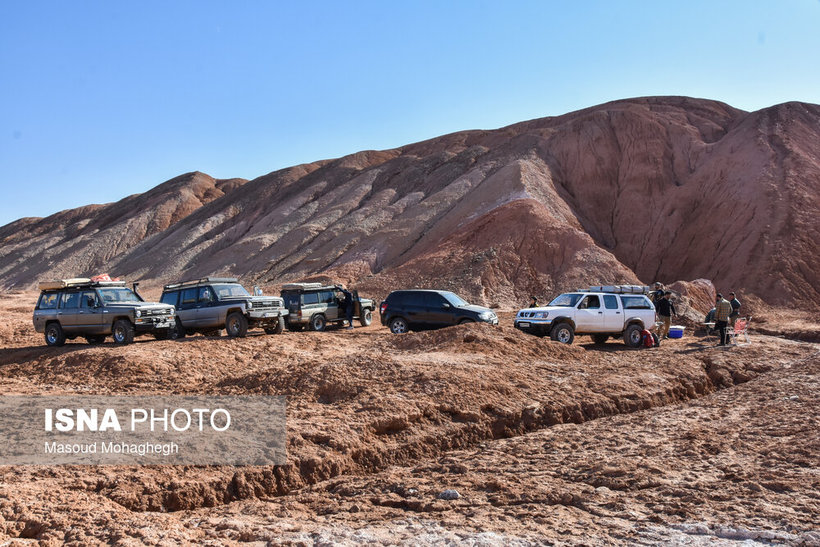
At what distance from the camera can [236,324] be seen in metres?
17.9

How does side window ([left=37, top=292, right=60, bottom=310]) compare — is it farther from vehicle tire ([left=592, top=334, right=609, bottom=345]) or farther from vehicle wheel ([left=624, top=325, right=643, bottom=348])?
vehicle wheel ([left=624, top=325, right=643, bottom=348])

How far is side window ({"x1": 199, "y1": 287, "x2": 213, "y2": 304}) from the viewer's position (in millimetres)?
18406

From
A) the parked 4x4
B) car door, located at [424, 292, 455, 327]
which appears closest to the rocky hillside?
the parked 4x4

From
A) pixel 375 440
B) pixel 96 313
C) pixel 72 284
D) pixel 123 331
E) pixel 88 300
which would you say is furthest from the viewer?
pixel 72 284

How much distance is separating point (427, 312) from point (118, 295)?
9.07 m

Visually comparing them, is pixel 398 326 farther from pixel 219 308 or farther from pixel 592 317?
pixel 592 317

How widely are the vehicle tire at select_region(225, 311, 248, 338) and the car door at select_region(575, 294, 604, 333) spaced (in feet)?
31.3

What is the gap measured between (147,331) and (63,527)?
1176 centimetres

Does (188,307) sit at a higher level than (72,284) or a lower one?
lower

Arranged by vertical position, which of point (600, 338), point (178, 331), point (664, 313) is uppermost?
point (178, 331)

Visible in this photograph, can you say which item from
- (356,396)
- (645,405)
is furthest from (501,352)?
(356,396)

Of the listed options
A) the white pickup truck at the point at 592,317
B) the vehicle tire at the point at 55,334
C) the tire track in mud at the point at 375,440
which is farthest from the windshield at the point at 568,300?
the vehicle tire at the point at 55,334

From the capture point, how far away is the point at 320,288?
22.5m

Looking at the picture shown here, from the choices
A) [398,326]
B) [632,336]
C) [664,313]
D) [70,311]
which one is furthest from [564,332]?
[70,311]
